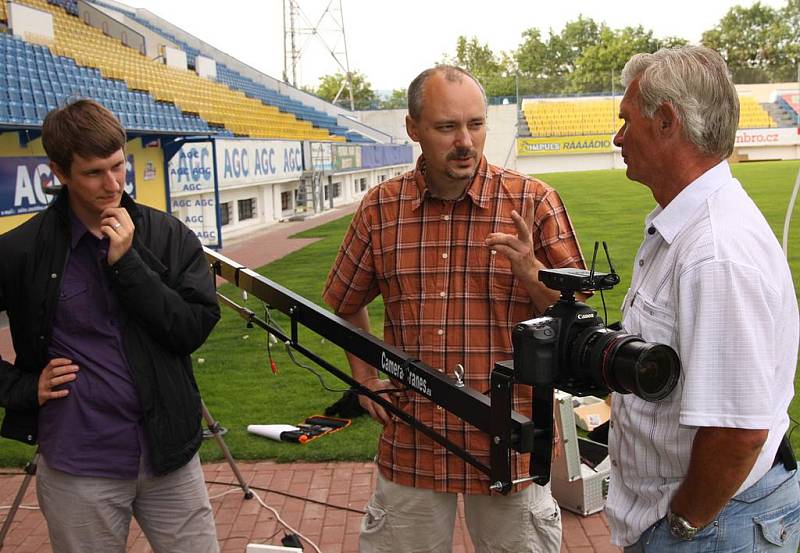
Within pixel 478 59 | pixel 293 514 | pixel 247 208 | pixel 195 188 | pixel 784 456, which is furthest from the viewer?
pixel 478 59

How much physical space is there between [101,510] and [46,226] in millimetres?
866

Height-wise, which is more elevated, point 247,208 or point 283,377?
point 247,208

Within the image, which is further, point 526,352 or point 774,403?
point 774,403

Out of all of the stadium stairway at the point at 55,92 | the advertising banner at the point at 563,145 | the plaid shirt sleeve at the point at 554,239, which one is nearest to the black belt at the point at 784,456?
the plaid shirt sleeve at the point at 554,239

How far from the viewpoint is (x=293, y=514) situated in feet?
14.4

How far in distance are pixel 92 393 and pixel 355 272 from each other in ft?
3.05

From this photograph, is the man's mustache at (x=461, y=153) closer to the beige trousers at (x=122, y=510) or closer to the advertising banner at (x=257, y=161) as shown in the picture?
the beige trousers at (x=122, y=510)

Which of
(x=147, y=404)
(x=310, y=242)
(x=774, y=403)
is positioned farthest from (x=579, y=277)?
(x=310, y=242)

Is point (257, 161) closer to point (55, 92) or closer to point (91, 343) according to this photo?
point (55, 92)

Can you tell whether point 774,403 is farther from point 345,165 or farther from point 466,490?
point 345,165

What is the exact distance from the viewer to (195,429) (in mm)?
2555

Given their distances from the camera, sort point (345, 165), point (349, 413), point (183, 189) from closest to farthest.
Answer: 1. point (349, 413)
2. point (183, 189)
3. point (345, 165)

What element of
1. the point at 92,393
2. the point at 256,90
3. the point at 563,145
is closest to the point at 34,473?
the point at 92,393

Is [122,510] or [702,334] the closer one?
[702,334]
